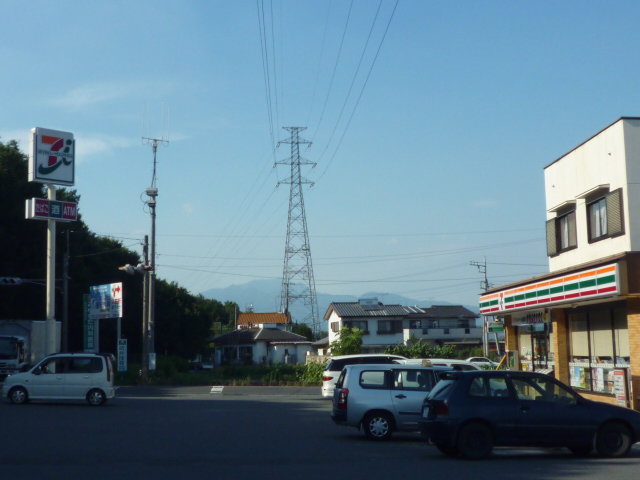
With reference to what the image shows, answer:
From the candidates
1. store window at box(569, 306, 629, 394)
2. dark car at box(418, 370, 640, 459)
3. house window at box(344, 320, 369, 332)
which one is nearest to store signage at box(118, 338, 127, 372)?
store window at box(569, 306, 629, 394)

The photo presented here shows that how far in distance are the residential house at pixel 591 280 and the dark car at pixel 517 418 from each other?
5697mm

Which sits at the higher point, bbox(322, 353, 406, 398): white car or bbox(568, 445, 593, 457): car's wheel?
bbox(322, 353, 406, 398): white car


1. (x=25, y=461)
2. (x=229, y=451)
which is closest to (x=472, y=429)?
(x=229, y=451)

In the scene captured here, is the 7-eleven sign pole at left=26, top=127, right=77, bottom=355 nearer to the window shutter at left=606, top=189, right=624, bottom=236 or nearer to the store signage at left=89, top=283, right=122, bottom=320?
the store signage at left=89, top=283, right=122, bottom=320

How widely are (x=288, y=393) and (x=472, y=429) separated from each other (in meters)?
22.7

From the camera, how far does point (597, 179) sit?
20.3 metres

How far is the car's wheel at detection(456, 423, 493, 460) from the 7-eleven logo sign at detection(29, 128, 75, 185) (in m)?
28.5

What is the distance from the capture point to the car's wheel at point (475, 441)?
12250mm

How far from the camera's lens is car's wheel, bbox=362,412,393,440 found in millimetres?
15180

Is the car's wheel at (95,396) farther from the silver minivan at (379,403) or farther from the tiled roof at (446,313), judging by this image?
the tiled roof at (446,313)

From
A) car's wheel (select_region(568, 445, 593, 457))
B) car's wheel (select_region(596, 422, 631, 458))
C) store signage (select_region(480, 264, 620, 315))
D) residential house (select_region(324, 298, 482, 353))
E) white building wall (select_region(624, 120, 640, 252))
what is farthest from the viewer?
residential house (select_region(324, 298, 482, 353))

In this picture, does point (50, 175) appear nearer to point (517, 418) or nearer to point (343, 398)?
point (343, 398)

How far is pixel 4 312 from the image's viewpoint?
148 ft

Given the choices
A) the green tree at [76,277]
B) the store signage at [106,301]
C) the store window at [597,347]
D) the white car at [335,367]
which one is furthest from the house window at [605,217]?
the green tree at [76,277]
